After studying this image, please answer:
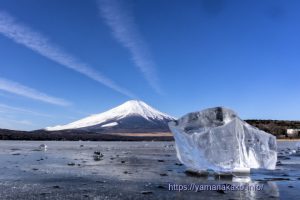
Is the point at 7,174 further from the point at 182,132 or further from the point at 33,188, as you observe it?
the point at 182,132

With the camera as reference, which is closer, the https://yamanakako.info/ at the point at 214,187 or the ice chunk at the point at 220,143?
the https://yamanakako.info/ at the point at 214,187

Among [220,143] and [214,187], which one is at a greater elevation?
[220,143]

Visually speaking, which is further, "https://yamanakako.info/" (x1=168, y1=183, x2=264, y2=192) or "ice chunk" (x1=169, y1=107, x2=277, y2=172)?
"ice chunk" (x1=169, y1=107, x2=277, y2=172)

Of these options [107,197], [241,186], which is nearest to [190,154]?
[241,186]

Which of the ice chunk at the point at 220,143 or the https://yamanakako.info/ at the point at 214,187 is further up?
the ice chunk at the point at 220,143
